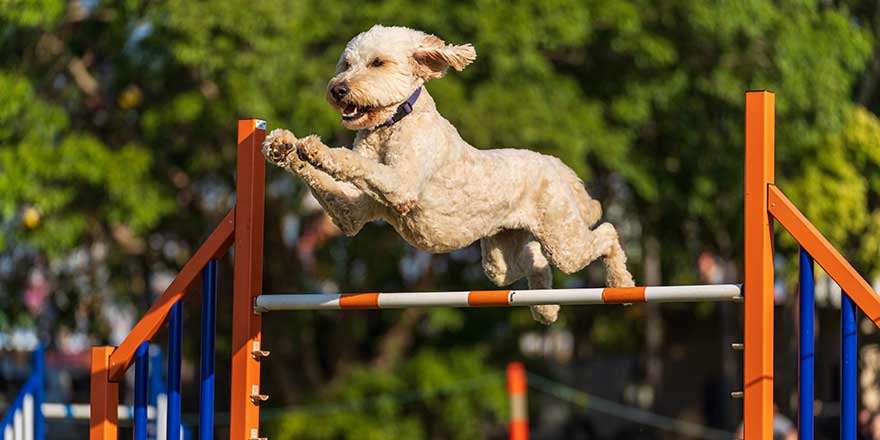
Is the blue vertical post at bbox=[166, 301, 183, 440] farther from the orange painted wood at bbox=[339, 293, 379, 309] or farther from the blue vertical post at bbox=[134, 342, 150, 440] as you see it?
the orange painted wood at bbox=[339, 293, 379, 309]

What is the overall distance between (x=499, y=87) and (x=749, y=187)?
334 inches

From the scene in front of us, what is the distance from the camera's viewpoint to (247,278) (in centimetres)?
535

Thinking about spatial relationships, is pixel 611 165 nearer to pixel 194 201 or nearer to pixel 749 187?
pixel 194 201

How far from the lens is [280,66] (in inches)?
493

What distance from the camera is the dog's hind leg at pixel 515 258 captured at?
543 centimetres

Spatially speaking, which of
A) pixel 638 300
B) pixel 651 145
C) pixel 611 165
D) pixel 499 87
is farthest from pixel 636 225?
pixel 638 300

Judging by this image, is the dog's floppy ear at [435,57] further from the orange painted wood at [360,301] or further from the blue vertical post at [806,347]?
the blue vertical post at [806,347]

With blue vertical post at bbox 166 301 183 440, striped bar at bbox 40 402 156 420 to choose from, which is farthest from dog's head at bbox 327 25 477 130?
striped bar at bbox 40 402 156 420

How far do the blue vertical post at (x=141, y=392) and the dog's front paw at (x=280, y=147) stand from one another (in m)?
1.29

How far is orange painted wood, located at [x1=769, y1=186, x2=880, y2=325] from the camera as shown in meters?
4.57

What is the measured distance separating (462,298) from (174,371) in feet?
3.64

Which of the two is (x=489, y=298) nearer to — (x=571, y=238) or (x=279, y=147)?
(x=571, y=238)

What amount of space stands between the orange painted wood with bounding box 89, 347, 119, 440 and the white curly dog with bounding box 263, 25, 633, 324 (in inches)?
48.7

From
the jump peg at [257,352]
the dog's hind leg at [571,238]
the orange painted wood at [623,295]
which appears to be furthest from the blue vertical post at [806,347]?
the jump peg at [257,352]
